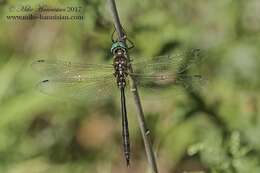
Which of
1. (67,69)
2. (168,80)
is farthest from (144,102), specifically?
(67,69)

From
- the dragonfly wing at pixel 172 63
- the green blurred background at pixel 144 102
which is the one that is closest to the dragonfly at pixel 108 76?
the dragonfly wing at pixel 172 63

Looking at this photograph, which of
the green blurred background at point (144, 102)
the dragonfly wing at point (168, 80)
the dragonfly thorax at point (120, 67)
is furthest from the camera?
the green blurred background at point (144, 102)

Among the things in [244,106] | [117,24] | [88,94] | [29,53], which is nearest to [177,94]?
[244,106]

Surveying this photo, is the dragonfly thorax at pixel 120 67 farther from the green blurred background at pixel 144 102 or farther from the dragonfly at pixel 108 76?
the green blurred background at pixel 144 102

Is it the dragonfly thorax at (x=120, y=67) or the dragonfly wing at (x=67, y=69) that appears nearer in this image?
the dragonfly thorax at (x=120, y=67)

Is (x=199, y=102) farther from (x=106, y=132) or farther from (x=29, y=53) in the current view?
(x=29, y=53)

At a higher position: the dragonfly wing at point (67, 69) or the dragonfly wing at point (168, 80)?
the dragonfly wing at point (67, 69)
